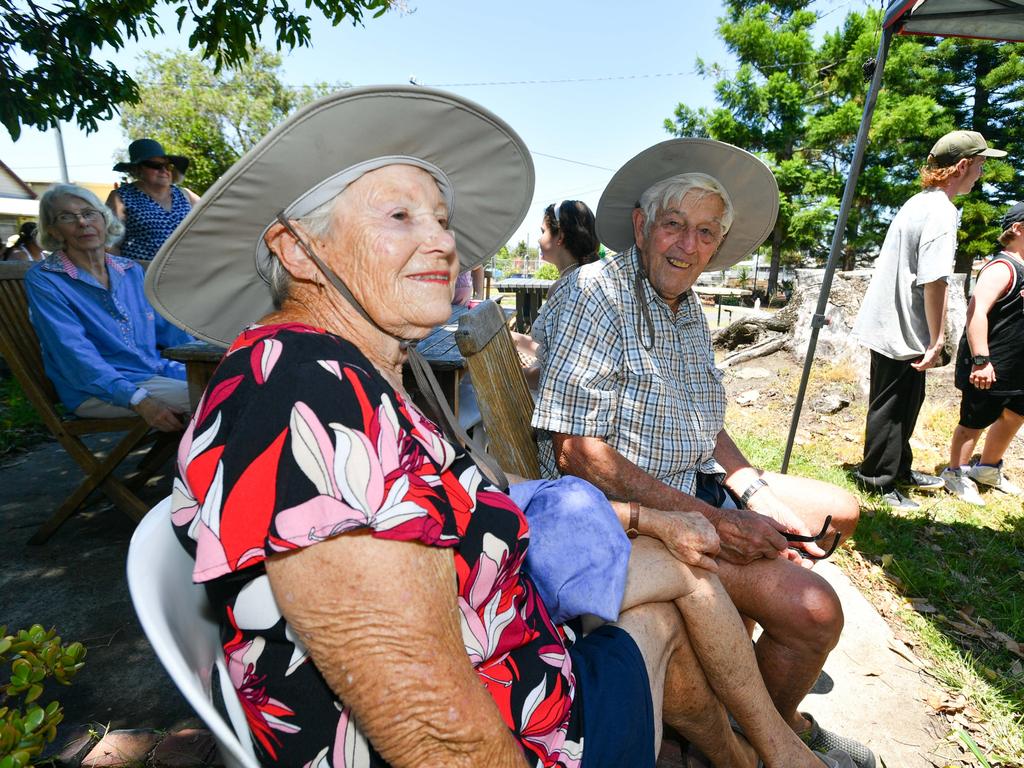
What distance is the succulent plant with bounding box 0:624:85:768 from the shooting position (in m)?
0.91

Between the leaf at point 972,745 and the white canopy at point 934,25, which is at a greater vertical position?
the white canopy at point 934,25

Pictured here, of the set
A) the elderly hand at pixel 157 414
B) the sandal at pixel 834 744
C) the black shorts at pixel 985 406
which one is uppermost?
the elderly hand at pixel 157 414

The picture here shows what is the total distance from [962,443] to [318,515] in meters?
5.22

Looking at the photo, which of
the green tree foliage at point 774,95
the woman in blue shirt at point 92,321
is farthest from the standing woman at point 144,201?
the green tree foliage at point 774,95

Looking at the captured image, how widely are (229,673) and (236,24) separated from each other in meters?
3.60

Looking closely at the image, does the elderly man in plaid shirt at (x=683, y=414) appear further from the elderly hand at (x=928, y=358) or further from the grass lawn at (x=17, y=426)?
the grass lawn at (x=17, y=426)

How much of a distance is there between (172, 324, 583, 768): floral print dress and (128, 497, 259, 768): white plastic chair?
37 mm

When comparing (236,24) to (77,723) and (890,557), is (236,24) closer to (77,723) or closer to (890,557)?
(77,723)

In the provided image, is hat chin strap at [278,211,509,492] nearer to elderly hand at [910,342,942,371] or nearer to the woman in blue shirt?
the woman in blue shirt

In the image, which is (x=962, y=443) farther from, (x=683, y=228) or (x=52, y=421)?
(x=52, y=421)

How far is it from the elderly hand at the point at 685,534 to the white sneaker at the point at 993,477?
4.15 meters

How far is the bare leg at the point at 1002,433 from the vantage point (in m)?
4.28

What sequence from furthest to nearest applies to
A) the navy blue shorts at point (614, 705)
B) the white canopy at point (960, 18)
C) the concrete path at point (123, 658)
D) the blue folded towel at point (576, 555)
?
the white canopy at point (960, 18), the concrete path at point (123, 658), the blue folded towel at point (576, 555), the navy blue shorts at point (614, 705)

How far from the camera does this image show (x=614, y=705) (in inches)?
47.1
